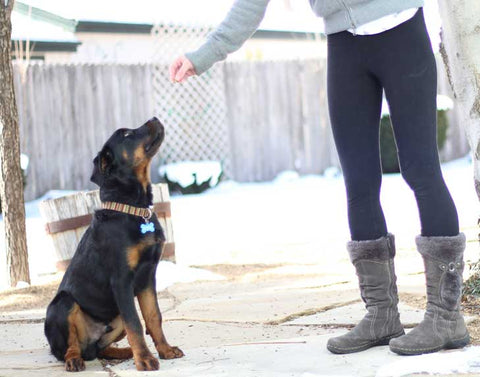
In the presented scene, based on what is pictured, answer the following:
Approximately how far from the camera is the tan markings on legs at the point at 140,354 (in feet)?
10.7

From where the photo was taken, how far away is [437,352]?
3014mm

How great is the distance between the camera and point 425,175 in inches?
118

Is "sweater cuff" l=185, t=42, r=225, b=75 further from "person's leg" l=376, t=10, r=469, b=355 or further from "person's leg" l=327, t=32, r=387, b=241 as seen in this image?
"person's leg" l=376, t=10, r=469, b=355

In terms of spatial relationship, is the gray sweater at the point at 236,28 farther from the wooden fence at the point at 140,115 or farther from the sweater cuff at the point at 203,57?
the wooden fence at the point at 140,115

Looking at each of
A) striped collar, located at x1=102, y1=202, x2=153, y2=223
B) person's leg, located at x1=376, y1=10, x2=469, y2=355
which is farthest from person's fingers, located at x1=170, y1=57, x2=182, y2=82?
person's leg, located at x1=376, y1=10, x2=469, y2=355

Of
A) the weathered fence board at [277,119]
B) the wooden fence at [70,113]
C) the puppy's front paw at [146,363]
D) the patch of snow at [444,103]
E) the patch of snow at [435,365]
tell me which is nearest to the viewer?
the patch of snow at [435,365]

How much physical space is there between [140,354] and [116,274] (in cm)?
34

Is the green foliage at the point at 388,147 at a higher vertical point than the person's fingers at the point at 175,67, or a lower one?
lower

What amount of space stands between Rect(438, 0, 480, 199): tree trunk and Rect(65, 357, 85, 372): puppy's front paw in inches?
74.3

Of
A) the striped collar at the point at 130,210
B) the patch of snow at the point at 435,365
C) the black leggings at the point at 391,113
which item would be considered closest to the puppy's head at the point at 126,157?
the striped collar at the point at 130,210

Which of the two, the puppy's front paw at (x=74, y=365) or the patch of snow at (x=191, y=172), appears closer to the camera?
the puppy's front paw at (x=74, y=365)

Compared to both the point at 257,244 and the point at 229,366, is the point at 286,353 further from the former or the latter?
the point at 257,244

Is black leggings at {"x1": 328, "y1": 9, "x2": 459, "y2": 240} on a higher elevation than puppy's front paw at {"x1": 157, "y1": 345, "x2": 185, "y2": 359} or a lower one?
higher

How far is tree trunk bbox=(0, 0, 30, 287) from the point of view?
557 cm
